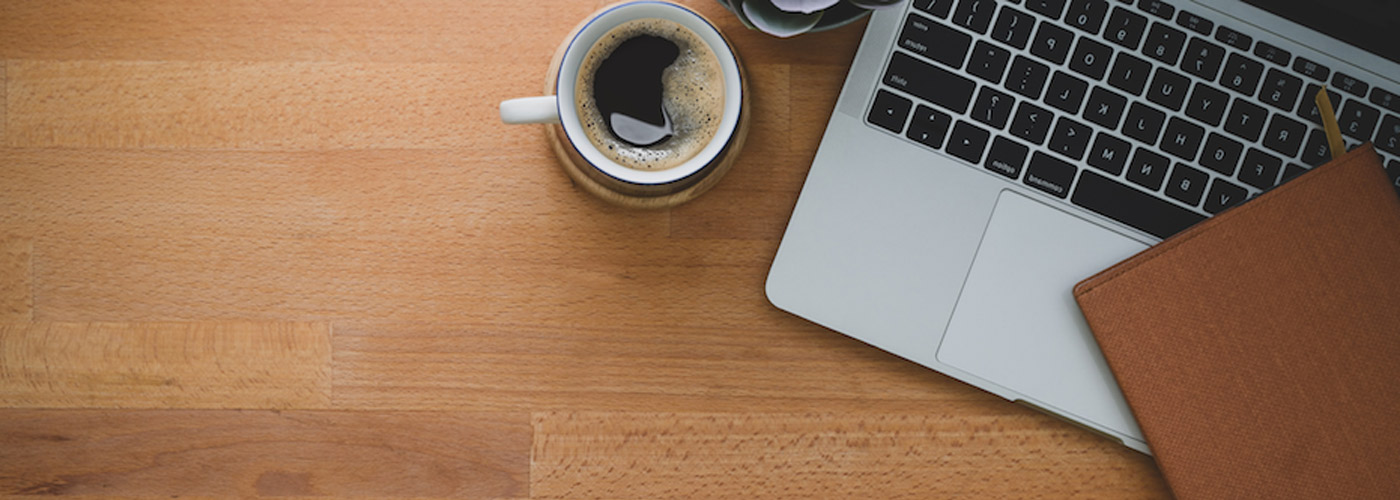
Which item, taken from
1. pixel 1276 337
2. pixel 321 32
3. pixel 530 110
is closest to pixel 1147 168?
pixel 1276 337

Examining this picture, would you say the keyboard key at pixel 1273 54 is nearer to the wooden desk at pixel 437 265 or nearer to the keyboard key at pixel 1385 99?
the keyboard key at pixel 1385 99

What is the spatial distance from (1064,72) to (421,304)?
0.44m

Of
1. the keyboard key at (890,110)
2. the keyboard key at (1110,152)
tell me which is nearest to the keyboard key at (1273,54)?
the keyboard key at (1110,152)

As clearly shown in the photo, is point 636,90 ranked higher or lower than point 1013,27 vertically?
lower

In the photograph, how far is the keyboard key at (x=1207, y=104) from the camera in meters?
0.60

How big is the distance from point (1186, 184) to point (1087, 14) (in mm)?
123

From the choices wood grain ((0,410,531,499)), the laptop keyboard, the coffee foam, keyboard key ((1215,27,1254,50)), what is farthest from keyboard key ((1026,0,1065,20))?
wood grain ((0,410,531,499))

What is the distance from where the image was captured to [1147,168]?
59 centimetres

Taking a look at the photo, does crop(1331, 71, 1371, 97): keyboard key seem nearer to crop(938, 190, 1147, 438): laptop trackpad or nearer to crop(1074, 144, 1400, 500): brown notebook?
crop(1074, 144, 1400, 500): brown notebook

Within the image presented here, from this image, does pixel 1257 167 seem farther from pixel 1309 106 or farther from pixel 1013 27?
pixel 1013 27

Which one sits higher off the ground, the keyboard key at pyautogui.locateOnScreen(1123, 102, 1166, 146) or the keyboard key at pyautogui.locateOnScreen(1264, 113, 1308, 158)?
the keyboard key at pyautogui.locateOnScreen(1264, 113, 1308, 158)

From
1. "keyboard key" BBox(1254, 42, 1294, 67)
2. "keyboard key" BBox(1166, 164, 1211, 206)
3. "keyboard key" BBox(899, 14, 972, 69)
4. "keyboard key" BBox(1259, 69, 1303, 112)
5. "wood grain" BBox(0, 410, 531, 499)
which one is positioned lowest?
"wood grain" BBox(0, 410, 531, 499)

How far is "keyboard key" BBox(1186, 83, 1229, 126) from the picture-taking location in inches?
23.5

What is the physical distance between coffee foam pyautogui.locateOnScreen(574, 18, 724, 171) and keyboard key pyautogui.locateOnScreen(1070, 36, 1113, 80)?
224 millimetres
